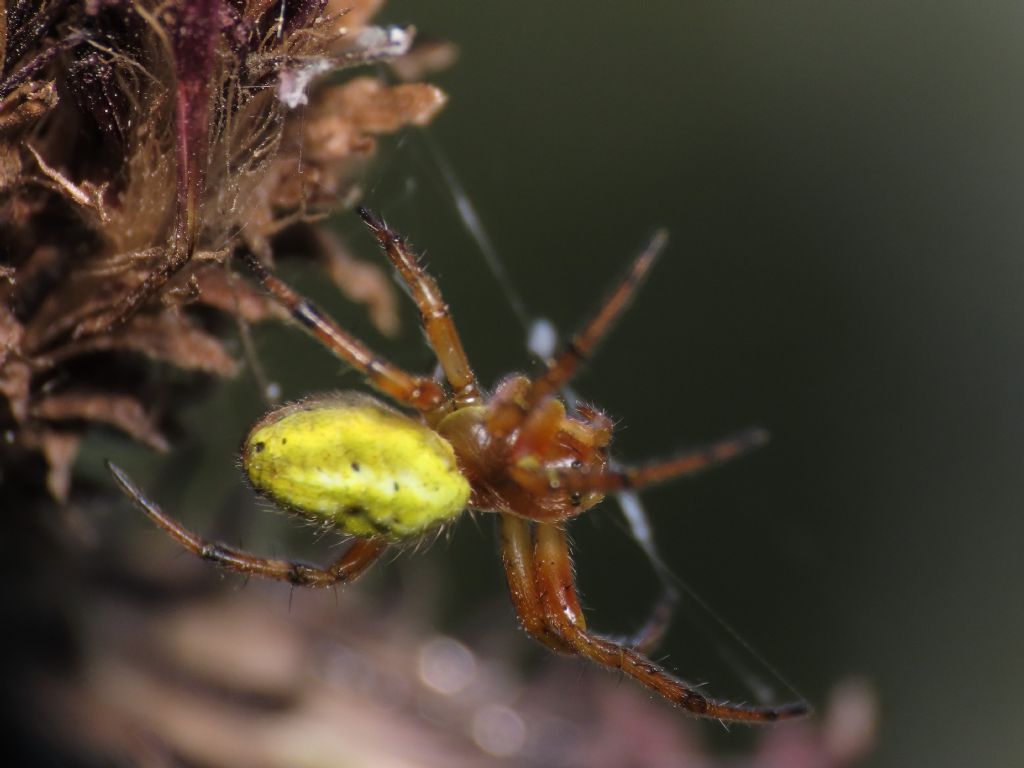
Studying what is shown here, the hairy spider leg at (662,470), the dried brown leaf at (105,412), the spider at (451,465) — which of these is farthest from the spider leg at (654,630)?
the dried brown leaf at (105,412)

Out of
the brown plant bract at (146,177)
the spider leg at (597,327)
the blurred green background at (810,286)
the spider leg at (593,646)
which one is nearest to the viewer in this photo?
the brown plant bract at (146,177)

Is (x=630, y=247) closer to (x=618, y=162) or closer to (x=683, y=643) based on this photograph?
(x=618, y=162)

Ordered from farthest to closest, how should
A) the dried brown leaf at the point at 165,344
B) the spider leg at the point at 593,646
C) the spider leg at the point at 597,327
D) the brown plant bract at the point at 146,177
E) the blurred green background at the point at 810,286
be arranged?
the blurred green background at the point at 810,286 → the spider leg at the point at 593,646 → the spider leg at the point at 597,327 → the dried brown leaf at the point at 165,344 → the brown plant bract at the point at 146,177

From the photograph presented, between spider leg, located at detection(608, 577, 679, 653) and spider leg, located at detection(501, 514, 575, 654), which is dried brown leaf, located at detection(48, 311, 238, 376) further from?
spider leg, located at detection(608, 577, 679, 653)

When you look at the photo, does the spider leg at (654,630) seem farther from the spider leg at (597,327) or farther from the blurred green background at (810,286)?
the blurred green background at (810,286)

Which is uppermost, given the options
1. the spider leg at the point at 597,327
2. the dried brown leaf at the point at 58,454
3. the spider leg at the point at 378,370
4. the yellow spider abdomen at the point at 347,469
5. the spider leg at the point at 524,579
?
the spider leg at the point at 597,327

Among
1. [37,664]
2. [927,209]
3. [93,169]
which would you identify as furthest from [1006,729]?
[93,169]

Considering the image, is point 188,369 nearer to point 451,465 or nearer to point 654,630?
point 451,465

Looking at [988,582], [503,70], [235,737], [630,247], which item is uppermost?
[503,70]
